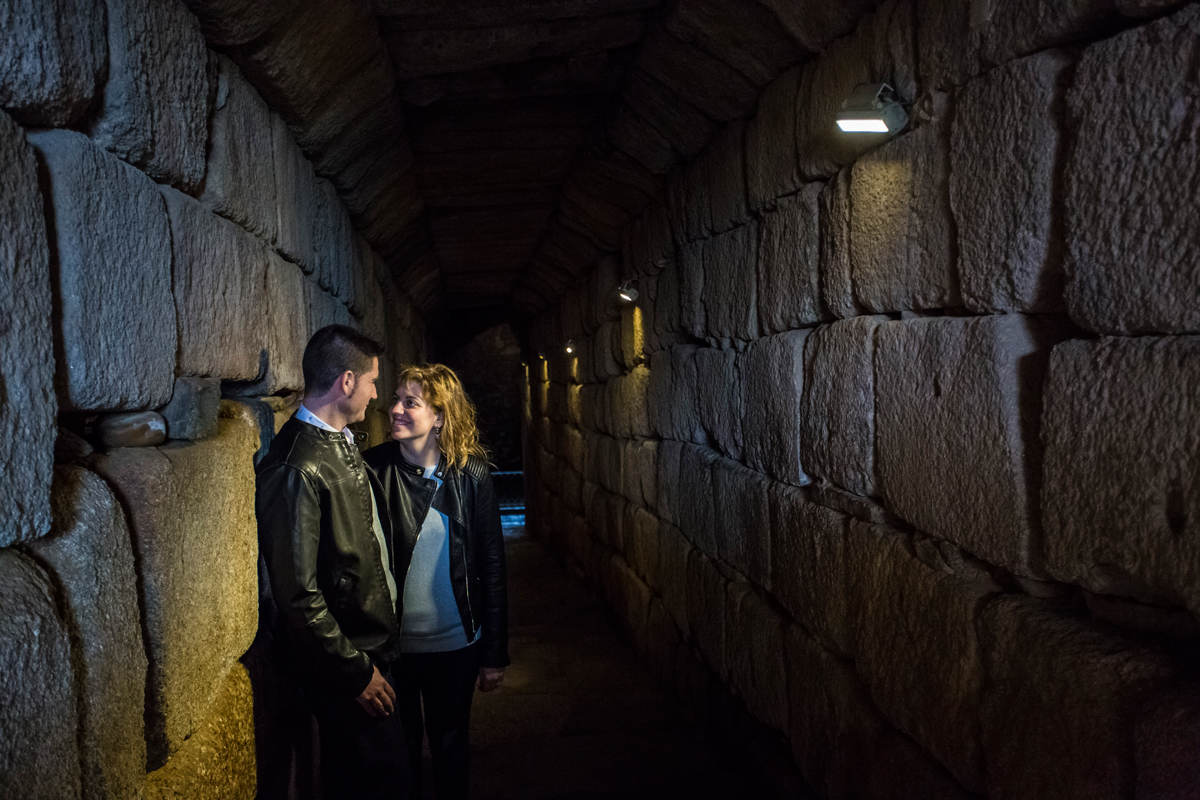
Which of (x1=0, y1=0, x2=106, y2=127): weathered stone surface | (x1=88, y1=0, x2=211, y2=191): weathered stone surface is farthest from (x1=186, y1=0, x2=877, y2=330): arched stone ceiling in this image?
(x1=0, y1=0, x2=106, y2=127): weathered stone surface

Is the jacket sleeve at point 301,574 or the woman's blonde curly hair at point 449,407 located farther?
the woman's blonde curly hair at point 449,407

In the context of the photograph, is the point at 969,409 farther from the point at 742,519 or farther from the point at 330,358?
the point at 330,358

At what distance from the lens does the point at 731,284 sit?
3.45 meters

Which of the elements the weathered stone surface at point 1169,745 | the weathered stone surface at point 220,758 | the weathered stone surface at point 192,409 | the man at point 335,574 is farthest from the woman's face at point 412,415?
the weathered stone surface at point 1169,745

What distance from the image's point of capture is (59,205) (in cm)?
139

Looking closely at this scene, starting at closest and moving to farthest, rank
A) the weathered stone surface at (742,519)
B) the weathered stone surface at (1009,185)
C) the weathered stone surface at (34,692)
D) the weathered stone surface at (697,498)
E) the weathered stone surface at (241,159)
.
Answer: the weathered stone surface at (34,692), the weathered stone surface at (1009,185), the weathered stone surface at (241,159), the weathered stone surface at (742,519), the weathered stone surface at (697,498)

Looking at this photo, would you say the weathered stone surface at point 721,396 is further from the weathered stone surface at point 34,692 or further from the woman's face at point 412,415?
the weathered stone surface at point 34,692

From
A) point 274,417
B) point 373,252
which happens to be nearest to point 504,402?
point 373,252

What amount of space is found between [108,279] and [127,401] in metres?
0.24

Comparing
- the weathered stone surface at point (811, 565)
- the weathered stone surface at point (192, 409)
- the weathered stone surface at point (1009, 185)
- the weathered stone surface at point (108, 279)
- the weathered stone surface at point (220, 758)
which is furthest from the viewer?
the weathered stone surface at point (811, 565)

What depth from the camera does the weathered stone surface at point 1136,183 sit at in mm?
1271

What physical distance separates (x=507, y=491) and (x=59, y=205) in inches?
570

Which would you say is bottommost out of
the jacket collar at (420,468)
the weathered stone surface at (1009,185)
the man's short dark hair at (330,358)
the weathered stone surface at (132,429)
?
the jacket collar at (420,468)

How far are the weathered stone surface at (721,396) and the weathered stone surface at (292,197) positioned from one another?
68.4 inches
